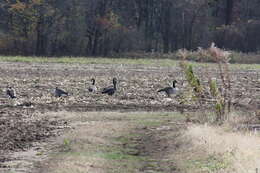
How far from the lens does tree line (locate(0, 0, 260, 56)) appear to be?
183 feet

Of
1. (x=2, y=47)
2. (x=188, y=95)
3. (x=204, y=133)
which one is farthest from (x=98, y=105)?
(x=2, y=47)

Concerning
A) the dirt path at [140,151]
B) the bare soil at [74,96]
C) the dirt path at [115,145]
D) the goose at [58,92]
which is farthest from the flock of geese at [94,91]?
the dirt path at [140,151]

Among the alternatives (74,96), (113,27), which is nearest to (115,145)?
(74,96)

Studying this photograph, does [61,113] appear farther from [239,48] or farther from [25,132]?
[239,48]

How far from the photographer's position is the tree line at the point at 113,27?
55875 millimetres

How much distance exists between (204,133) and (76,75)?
19231mm

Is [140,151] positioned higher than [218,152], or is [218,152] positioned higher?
[218,152]

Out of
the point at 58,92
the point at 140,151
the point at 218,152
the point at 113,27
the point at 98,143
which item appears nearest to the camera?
the point at 218,152

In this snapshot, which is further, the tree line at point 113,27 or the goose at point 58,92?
the tree line at point 113,27

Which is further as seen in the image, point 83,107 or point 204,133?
point 83,107

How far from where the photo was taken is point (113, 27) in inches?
2256

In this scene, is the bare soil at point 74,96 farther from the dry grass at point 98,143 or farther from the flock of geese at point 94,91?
the dry grass at point 98,143

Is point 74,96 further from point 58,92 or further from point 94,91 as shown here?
point 94,91

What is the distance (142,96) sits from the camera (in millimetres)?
25312
